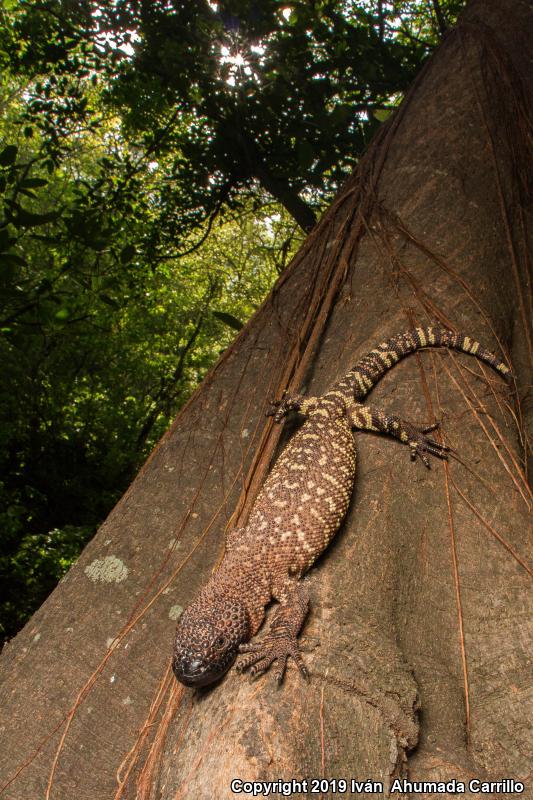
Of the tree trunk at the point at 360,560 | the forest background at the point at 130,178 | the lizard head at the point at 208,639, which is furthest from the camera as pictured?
the forest background at the point at 130,178

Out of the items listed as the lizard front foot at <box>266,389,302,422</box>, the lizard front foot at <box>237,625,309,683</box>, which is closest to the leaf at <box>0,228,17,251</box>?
the lizard front foot at <box>266,389,302,422</box>

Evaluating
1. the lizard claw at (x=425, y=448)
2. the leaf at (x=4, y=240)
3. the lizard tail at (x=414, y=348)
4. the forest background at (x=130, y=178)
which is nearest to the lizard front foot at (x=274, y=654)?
the lizard claw at (x=425, y=448)

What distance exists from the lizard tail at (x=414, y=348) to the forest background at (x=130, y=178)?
143cm

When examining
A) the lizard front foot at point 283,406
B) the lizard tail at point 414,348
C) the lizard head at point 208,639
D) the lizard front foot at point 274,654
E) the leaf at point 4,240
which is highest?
the leaf at point 4,240

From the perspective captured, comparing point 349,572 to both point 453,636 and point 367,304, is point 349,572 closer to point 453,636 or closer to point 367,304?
point 453,636

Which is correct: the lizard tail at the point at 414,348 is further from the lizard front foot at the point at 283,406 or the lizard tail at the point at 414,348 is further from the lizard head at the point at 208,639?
the lizard head at the point at 208,639

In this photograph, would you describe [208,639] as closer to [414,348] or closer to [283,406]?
[283,406]

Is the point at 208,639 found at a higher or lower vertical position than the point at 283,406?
lower

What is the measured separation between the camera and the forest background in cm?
673

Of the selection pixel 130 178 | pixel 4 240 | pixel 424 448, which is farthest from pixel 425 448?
pixel 130 178

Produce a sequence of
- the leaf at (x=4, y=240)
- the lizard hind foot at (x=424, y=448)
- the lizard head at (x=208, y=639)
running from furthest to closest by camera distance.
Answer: the leaf at (x=4, y=240)
the lizard hind foot at (x=424, y=448)
the lizard head at (x=208, y=639)

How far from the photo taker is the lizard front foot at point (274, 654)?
2.17 metres

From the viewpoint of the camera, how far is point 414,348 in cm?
330

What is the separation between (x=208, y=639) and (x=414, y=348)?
195cm
